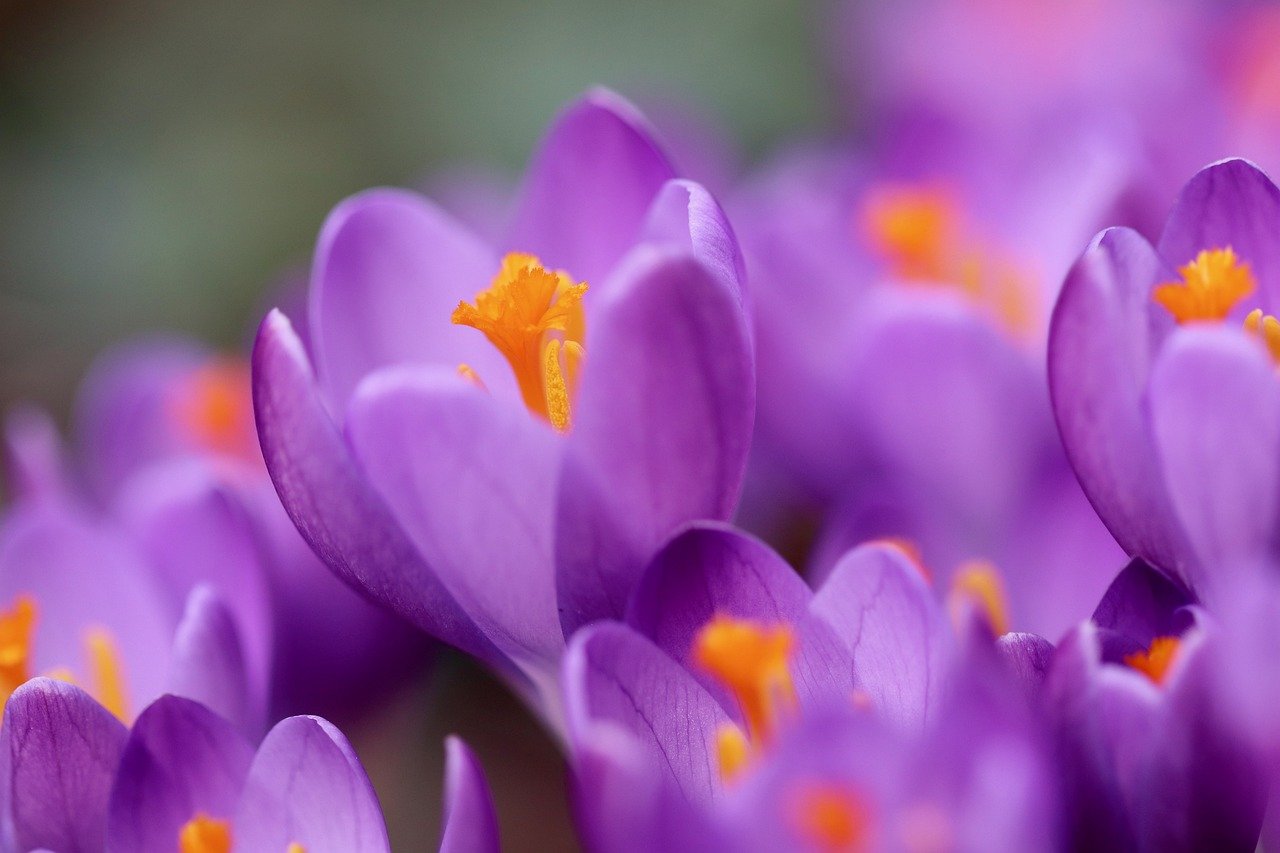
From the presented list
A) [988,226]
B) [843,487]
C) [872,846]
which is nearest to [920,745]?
[872,846]

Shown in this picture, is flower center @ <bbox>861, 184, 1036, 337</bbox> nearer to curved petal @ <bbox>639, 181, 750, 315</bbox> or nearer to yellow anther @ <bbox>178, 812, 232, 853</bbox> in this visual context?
curved petal @ <bbox>639, 181, 750, 315</bbox>

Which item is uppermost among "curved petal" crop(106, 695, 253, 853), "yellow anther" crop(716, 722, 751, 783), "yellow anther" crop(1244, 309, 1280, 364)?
"yellow anther" crop(1244, 309, 1280, 364)

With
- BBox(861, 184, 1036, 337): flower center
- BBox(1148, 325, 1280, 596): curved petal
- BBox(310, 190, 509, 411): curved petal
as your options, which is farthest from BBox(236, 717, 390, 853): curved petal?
BBox(861, 184, 1036, 337): flower center

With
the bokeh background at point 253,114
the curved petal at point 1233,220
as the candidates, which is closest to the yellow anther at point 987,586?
the curved petal at point 1233,220

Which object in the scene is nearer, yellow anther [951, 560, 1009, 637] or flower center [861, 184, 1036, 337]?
yellow anther [951, 560, 1009, 637]

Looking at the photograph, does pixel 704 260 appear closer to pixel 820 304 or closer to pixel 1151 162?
pixel 820 304

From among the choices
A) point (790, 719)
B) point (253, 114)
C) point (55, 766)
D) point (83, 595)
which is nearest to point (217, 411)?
point (83, 595)
